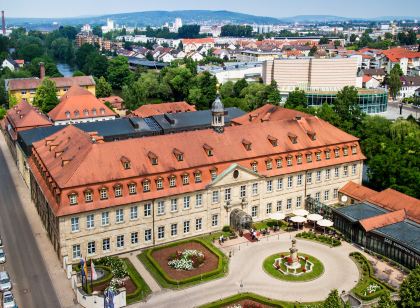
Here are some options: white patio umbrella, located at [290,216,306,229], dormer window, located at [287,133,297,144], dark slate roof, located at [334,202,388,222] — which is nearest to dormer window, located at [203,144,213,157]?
dormer window, located at [287,133,297,144]

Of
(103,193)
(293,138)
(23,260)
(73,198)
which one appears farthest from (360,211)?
(23,260)

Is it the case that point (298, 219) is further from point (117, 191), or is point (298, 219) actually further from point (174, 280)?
point (117, 191)

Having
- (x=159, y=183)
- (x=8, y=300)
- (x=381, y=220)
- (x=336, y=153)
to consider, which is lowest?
(x=8, y=300)

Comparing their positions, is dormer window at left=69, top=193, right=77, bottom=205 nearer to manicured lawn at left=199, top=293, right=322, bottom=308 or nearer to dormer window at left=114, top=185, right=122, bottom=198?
dormer window at left=114, top=185, right=122, bottom=198

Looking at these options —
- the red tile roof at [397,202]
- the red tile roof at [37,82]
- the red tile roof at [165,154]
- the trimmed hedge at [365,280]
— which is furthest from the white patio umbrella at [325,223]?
the red tile roof at [37,82]

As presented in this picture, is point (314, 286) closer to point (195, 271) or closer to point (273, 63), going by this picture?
point (195, 271)

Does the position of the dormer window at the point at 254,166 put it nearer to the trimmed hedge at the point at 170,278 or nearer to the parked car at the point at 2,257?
the trimmed hedge at the point at 170,278

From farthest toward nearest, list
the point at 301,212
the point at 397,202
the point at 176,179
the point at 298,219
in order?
1. the point at 301,212
2. the point at 298,219
3. the point at 397,202
4. the point at 176,179

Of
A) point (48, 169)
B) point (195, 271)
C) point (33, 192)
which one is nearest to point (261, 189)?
point (195, 271)
